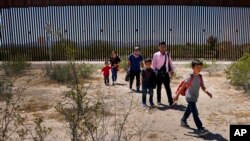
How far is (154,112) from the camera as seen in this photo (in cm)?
877

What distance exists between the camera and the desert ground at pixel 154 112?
704 centimetres

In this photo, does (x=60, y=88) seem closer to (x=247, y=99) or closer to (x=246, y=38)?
(x=247, y=99)

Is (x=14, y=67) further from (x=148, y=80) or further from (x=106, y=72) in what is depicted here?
(x=148, y=80)

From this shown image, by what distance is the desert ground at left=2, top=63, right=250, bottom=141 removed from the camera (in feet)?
23.1

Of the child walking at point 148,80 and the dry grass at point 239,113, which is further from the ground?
the child walking at point 148,80

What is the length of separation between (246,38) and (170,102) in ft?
42.8

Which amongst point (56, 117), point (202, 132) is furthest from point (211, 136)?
point (56, 117)

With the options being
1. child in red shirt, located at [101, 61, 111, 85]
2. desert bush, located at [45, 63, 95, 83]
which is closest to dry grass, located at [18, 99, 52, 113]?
desert bush, located at [45, 63, 95, 83]

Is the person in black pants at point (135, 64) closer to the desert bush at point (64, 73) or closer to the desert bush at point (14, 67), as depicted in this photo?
the desert bush at point (64, 73)

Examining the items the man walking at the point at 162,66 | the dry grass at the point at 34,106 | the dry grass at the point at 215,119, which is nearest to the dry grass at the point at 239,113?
the dry grass at the point at 215,119

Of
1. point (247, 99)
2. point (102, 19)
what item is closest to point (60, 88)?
point (247, 99)

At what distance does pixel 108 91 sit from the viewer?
11.7 meters

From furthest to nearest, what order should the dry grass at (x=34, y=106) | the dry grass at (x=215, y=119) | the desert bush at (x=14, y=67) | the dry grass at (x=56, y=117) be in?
the desert bush at (x=14, y=67), the dry grass at (x=34, y=106), the dry grass at (x=56, y=117), the dry grass at (x=215, y=119)

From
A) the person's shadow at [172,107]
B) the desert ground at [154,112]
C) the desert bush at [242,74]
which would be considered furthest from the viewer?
the desert bush at [242,74]
